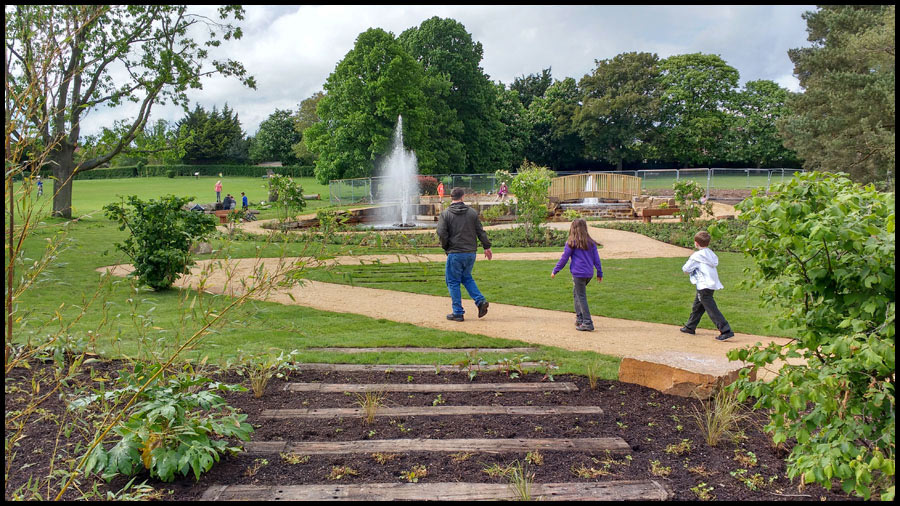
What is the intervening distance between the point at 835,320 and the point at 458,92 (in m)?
46.7

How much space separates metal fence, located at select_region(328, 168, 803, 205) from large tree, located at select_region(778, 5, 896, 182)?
17.8 ft

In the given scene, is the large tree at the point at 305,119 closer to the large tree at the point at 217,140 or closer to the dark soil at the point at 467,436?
the large tree at the point at 217,140

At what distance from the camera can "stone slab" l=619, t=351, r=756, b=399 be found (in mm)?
5051

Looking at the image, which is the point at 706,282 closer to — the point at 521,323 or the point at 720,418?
the point at 521,323

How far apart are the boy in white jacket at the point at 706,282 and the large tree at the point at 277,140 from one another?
67.7 meters

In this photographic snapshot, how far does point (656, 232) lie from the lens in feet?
64.3

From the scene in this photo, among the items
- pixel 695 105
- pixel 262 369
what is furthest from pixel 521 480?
pixel 695 105

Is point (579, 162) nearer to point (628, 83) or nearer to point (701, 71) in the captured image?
point (628, 83)

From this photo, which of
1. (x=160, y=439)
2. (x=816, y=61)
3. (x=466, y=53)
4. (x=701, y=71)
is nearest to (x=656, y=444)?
(x=160, y=439)

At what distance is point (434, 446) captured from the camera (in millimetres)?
4035

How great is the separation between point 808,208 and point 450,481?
7.55ft

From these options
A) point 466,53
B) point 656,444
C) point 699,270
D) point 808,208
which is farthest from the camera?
point 466,53

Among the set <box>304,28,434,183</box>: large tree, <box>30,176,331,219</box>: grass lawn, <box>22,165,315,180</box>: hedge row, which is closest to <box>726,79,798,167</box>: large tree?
<box>304,28,434,183</box>: large tree

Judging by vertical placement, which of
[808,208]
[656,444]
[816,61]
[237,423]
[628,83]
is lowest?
[656,444]
